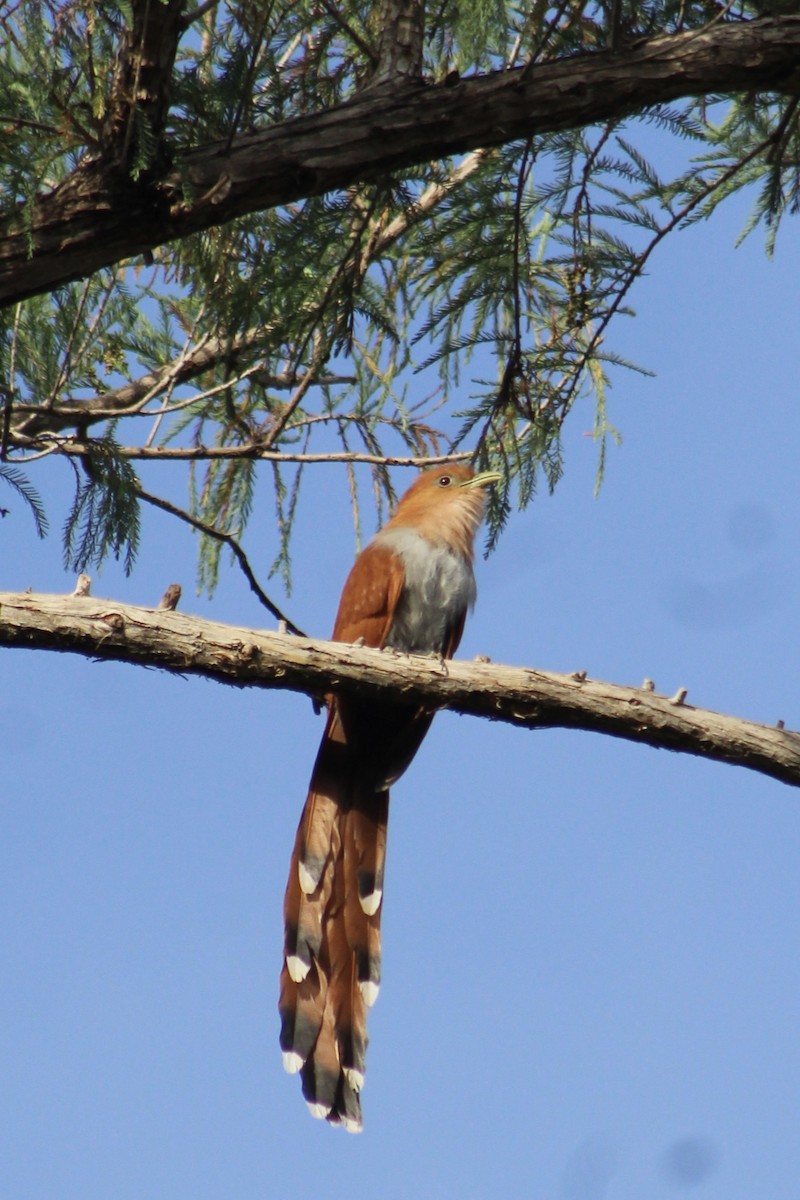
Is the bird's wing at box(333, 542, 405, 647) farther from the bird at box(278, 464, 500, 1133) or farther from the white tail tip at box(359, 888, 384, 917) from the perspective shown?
the white tail tip at box(359, 888, 384, 917)

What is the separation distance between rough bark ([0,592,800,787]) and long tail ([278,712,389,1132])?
44.3 inches

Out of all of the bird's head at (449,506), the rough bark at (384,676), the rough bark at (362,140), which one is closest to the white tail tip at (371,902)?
the rough bark at (384,676)

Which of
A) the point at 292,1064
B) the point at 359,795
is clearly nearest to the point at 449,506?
the point at 359,795

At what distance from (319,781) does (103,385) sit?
1.71 metres

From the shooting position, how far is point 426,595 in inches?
191

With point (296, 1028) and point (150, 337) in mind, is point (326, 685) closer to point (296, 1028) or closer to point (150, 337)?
point (296, 1028)

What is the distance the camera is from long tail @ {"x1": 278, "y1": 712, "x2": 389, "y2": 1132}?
4078 mm

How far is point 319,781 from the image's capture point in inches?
179

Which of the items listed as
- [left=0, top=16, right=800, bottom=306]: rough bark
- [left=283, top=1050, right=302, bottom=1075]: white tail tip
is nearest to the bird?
[left=283, top=1050, right=302, bottom=1075]: white tail tip

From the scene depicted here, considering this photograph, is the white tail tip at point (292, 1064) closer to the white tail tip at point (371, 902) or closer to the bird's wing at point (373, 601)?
the white tail tip at point (371, 902)

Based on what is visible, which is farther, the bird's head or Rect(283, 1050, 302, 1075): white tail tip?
the bird's head

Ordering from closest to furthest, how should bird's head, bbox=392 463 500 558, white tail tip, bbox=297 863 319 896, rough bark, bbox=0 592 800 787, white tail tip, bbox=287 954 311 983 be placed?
rough bark, bbox=0 592 800 787 < white tail tip, bbox=287 954 311 983 < white tail tip, bbox=297 863 319 896 < bird's head, bbox=392 463 500 558

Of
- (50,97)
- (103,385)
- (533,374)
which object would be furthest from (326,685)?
(103,385)

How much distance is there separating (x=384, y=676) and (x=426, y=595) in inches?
57.2
